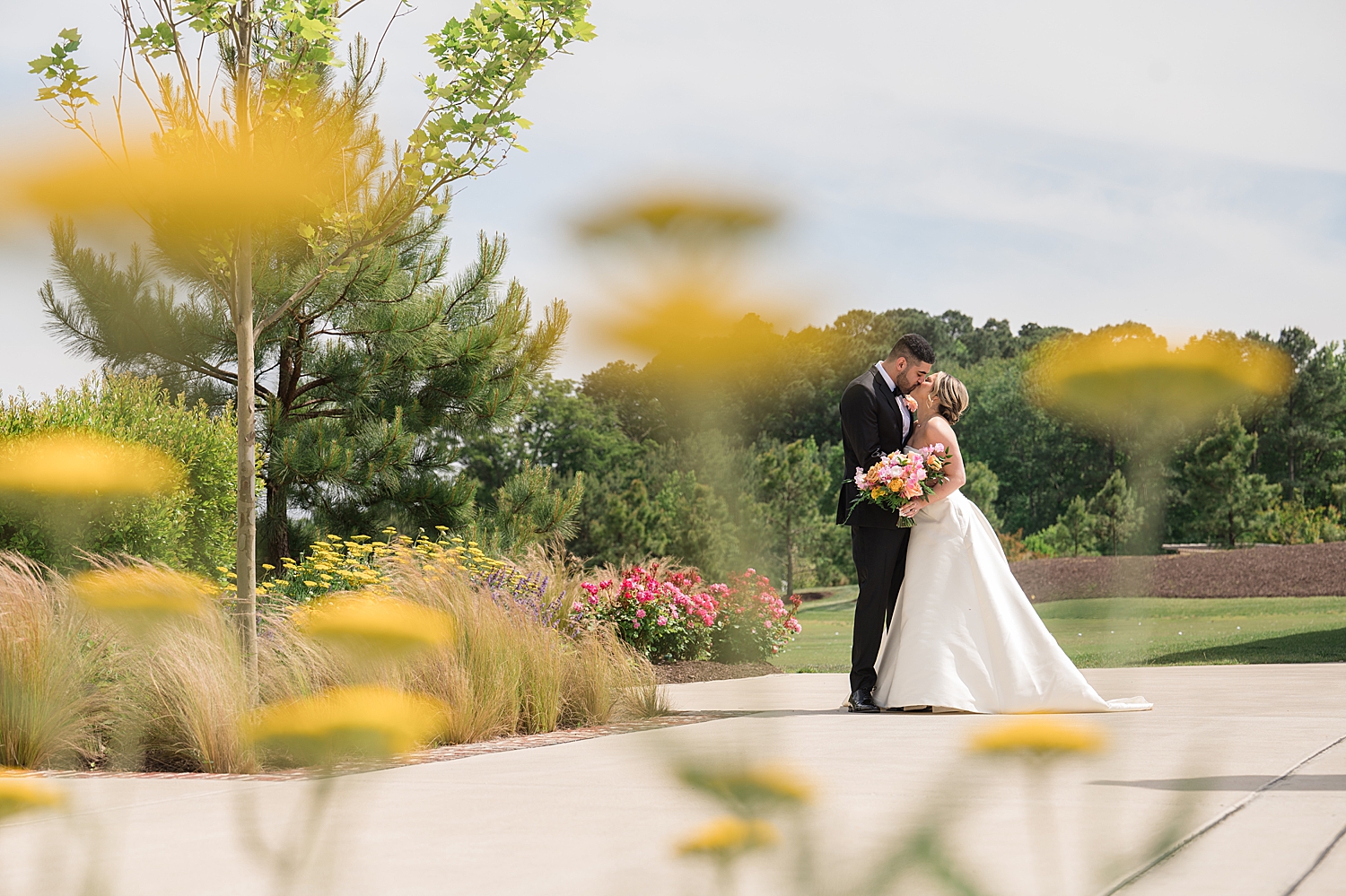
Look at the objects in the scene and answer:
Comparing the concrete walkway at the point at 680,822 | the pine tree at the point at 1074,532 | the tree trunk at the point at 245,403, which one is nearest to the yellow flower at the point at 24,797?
the concrete walkway at the point at 680,822

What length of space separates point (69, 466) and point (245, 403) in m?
2.58

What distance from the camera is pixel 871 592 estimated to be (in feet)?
19.4

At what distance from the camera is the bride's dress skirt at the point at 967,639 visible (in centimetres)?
566

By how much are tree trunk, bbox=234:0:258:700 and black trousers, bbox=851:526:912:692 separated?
291cm

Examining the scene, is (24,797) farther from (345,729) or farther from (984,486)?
(984,486)

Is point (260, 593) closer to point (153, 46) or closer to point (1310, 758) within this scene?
point (153, 46)

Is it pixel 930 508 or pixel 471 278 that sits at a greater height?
pixel 471 278

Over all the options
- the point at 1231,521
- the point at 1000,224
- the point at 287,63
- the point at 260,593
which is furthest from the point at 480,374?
the point at 1231,521

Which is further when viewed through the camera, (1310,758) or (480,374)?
(480,374)

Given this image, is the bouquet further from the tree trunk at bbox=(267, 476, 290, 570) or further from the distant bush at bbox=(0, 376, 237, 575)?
the tree trunk at bbox=(267, 476, 290, 570)

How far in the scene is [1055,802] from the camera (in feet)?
10.1

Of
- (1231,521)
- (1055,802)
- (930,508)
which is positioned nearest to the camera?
(1055,802)

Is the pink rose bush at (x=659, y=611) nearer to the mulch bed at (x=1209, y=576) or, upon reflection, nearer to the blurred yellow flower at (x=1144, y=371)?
the blurred yellow flower at (x=1144, y=371)

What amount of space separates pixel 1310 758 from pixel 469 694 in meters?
3.35
